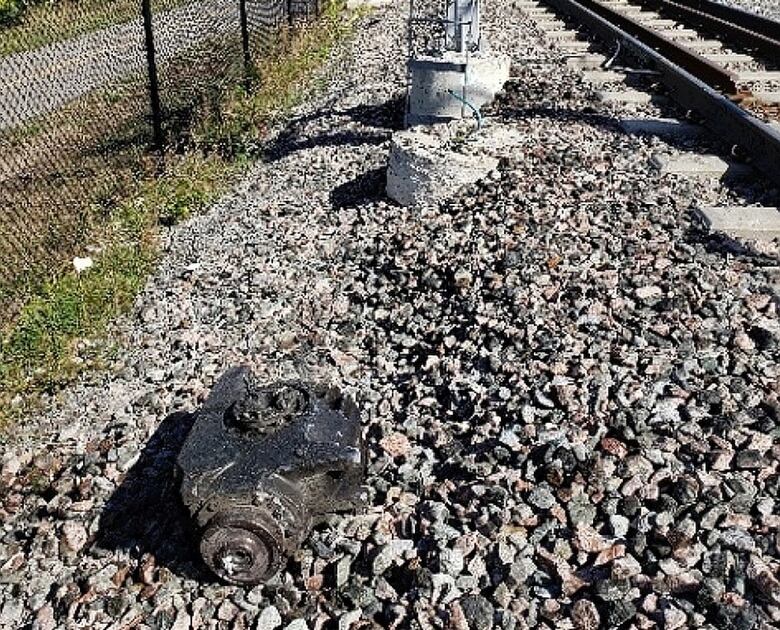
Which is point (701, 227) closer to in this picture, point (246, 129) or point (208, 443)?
point (208, 443)

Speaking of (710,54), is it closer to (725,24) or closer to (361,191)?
(725,24)

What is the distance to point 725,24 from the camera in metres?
11.1

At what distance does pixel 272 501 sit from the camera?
3.04 meters

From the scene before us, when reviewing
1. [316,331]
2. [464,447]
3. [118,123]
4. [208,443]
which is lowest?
[118,123]

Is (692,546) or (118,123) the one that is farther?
(118,123)

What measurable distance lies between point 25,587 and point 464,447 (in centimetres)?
195

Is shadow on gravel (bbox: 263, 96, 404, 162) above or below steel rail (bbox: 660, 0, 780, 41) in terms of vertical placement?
below

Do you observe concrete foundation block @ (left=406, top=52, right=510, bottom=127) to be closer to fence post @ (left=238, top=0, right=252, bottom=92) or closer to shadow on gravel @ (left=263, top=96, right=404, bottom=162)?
shadow on gravel @ (left=263, top=96, right=404, bottom=162)

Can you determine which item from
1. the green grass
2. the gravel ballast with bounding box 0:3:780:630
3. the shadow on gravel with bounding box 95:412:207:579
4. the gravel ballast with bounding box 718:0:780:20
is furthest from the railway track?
the shadow on gravel with bounding box 95:412:207:579

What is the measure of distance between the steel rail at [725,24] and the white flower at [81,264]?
815 cm

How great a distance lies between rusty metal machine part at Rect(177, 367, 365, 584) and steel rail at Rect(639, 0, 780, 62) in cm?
865

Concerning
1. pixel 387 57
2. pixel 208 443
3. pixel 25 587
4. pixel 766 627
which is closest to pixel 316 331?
pixel 208 443

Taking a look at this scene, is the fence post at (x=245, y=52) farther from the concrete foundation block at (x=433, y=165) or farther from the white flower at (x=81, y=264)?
the white flower at (x=81, y=264)

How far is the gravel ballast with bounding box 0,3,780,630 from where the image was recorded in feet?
9.48
